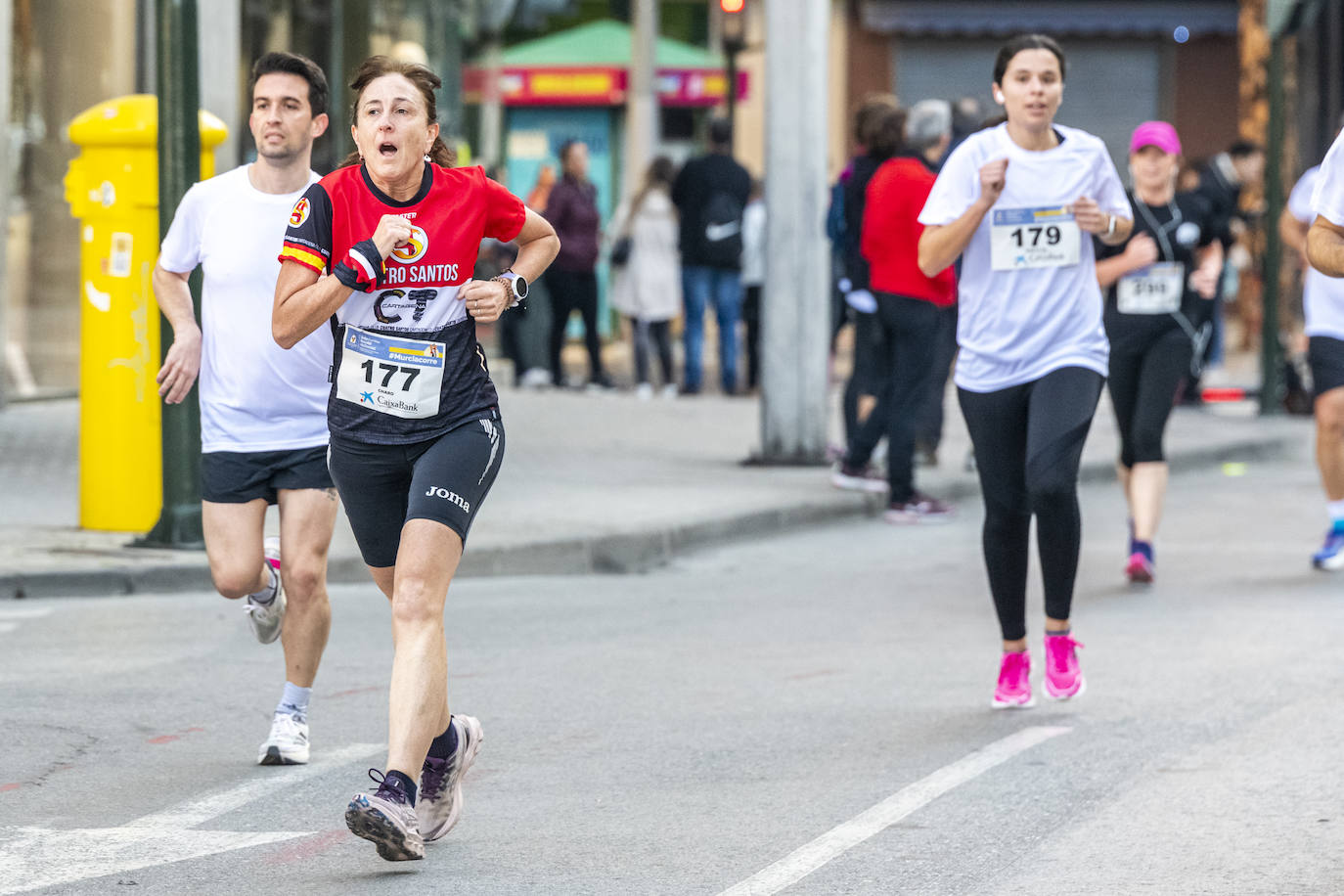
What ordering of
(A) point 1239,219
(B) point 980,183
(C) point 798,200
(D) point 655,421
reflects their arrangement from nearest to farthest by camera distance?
1. (B) point 980,183
2. (C) point 798,200
3. (D) point 655,421
4. (A) point 1239,219

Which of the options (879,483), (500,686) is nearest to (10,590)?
(500,686)

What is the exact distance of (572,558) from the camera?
10047mm

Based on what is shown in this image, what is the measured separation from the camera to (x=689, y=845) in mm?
5203

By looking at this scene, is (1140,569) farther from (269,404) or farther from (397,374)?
(397,374)

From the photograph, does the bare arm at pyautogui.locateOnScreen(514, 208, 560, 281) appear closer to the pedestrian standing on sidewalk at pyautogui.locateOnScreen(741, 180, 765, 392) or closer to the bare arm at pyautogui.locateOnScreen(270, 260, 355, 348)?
the bare arm at pyautogui.locateOnScreen(270, 260, 355, 348)

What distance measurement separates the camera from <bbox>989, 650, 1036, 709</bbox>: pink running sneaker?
6793mm

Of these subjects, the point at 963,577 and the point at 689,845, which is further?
the point at 963,577

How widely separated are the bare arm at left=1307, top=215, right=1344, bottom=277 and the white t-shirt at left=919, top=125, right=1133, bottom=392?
1.41 metres

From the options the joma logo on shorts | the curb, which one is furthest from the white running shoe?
the curb

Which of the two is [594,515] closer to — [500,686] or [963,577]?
[963,577]

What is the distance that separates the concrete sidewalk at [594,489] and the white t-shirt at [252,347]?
308cm

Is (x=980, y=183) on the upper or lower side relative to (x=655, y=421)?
upper

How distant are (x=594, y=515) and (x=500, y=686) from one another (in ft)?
12.0

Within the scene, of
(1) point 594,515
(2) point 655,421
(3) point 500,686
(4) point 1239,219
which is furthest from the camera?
(4) point 1239,219
